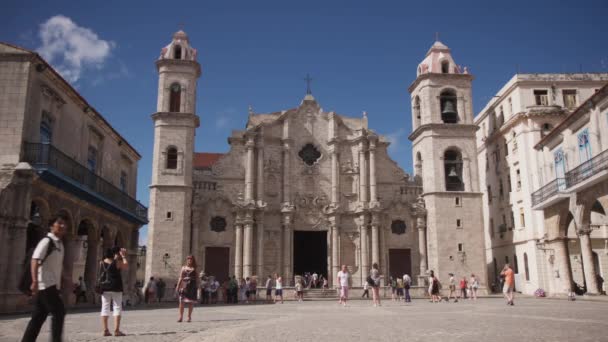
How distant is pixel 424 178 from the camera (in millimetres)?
35812

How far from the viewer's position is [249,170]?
115 ft

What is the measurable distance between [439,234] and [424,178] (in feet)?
13.2

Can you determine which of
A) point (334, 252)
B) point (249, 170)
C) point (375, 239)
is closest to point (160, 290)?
point (249, 170)

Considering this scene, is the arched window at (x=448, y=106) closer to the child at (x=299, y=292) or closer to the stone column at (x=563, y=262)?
the stone column at (x=563, y=262)

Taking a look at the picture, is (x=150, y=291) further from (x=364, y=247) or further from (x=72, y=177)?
(x=364, y=247)

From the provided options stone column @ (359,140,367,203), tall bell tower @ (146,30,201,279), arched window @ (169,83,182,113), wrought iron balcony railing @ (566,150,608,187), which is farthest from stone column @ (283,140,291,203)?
wrought iron balcony railing @ (566,150,608,187)

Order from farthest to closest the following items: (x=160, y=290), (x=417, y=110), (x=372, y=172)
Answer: (x=417, y=110) → (x=372, y=172) → (x=160, y=290)

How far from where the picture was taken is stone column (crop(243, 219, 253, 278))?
33219 millimetres

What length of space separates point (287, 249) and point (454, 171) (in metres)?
12.4

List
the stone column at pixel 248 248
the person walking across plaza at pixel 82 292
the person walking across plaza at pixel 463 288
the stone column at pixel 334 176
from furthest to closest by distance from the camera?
the stone column at pixel 334 176 → the stone column at pixel 248 248 → the person walking across plaza at pixel 463 288 → the person walking across plaza at pixel 82 292

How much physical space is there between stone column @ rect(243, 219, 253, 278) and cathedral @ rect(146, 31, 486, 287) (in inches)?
3.5

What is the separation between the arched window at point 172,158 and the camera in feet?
110

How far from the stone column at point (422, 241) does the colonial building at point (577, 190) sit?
22.9 feet

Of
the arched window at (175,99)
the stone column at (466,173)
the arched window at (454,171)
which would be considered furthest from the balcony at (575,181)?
the arched window at (175,99)
